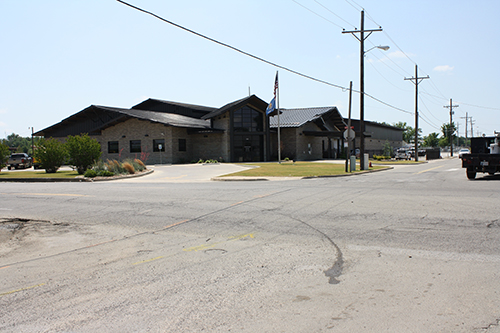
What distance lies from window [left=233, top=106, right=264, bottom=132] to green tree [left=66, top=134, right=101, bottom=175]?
17.1m

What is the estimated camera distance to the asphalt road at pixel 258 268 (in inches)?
159

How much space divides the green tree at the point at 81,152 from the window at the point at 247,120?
1712 centimetres

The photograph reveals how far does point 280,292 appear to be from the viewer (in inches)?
184

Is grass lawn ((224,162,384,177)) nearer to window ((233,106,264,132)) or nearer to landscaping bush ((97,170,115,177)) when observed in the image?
landscaping bush ((97,170,115,177))

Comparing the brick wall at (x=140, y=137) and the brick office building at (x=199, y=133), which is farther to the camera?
the brick office building at (x=199, y=133)

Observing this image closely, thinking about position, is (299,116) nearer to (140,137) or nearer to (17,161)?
(140,137)

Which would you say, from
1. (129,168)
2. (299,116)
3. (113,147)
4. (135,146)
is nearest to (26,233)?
(129,168)

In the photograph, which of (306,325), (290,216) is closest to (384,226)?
(290,216)

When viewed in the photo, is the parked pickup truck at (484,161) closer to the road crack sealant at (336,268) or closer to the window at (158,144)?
the road crack sealant at (336,268)

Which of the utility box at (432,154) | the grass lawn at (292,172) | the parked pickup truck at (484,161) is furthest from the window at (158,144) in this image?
the utility box at (432,154)

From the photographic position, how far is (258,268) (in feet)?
18.5

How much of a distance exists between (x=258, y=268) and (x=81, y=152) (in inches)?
989

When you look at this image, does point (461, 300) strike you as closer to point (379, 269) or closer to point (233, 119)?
point (379, 269)

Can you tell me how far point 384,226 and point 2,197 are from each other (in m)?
13.6
